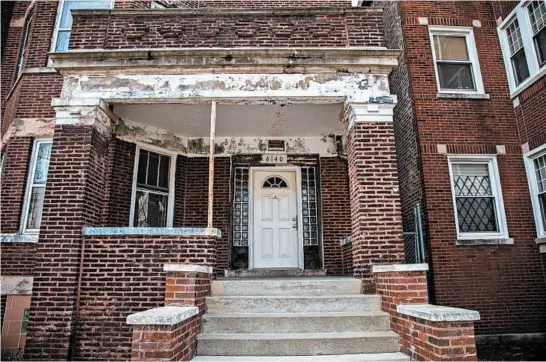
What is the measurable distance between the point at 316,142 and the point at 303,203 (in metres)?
1.45

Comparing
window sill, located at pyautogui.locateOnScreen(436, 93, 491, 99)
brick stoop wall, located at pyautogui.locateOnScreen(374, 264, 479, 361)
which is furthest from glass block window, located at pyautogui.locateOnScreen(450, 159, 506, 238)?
brick stoop wall, located at pyautogui.locateOnScreen(374, 264, 479, 361)

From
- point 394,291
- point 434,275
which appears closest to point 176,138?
point 394,291

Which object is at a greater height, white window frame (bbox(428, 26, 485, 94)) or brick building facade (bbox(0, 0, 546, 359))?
white window frame (bbox(428, 26, 485, 94))

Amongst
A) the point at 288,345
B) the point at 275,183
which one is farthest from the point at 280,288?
the point at 275,183

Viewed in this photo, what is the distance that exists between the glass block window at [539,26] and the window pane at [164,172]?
8.44 m

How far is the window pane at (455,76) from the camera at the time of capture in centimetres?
841

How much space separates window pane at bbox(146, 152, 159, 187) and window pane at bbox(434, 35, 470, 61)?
22.9ft

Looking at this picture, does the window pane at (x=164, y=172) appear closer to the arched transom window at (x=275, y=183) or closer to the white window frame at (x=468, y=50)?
the arched transom window at (x=275, y=183)

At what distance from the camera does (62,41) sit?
8.55 meters

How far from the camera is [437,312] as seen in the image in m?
3.75

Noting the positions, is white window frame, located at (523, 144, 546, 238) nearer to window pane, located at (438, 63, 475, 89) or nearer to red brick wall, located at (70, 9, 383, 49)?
window pane, located at (438, 63, 475, 89)

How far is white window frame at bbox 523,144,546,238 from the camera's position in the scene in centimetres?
751

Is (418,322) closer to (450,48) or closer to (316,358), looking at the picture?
(316,358)

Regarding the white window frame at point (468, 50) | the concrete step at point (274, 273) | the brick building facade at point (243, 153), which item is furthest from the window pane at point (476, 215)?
the concrete step at point (274, 273)
